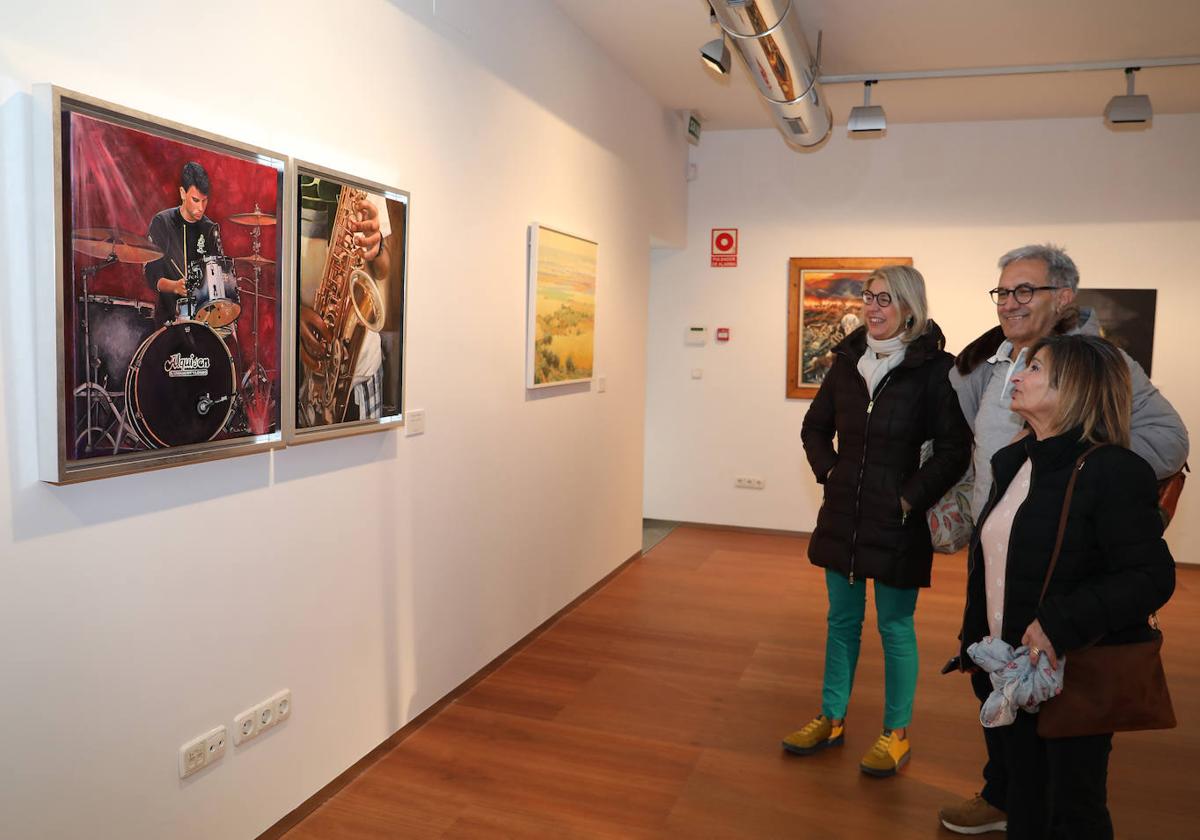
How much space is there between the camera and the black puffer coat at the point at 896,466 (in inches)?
118

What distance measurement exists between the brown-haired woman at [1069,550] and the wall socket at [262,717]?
6.53ft

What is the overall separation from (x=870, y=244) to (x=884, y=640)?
4470mm

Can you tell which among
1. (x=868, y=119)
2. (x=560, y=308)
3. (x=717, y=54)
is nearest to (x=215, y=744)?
(x=560, y=308)

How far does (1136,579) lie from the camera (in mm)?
2002

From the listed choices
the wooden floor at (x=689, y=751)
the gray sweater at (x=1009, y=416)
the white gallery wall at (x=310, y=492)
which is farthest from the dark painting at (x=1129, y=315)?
the gray sweater at (x=1009, y=416)

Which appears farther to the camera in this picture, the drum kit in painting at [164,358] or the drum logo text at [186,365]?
the drum logo text at [186,365]

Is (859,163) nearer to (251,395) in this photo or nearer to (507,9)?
(507,9)

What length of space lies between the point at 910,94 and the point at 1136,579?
486 centimetres

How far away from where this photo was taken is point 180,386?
7.34 ft

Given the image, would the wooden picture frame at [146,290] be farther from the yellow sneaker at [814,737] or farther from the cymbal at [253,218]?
the yellow sneaker at [814,737]

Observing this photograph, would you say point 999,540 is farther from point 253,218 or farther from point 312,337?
point 253,218

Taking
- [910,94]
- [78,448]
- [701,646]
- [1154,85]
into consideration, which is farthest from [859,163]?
[78,448]

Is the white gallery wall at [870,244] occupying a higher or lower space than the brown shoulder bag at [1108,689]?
higher

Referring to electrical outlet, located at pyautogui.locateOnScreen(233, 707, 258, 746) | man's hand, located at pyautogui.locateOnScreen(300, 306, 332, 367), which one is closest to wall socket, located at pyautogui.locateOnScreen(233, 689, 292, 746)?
electrical outlet, located at pyautogui.locateOnScreen(233, 707, 258, 746)
